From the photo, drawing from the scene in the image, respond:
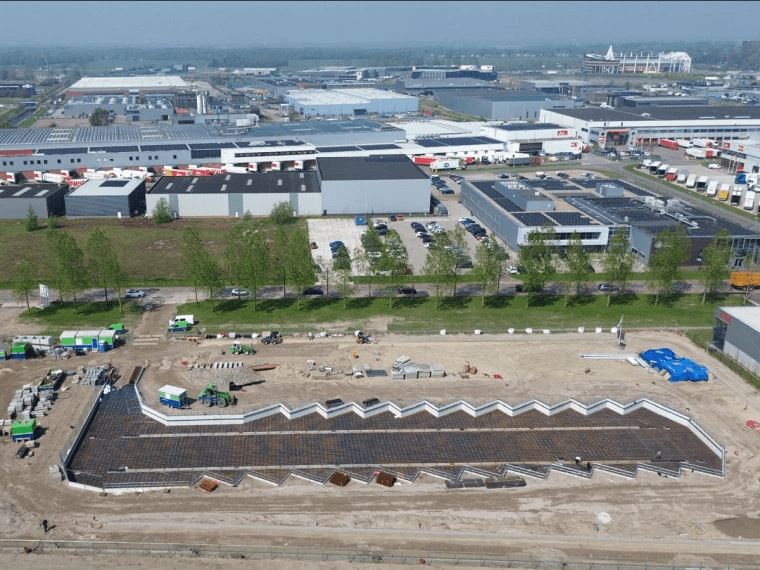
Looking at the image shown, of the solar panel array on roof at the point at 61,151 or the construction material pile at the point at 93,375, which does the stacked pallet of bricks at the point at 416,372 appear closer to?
the construction material pile at the point at 93,375

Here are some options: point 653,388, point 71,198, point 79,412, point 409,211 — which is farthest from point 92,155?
point 653,388

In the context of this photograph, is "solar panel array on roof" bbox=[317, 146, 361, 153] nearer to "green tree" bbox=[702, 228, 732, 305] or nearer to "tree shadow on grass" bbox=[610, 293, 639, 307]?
"tree shadow on grass" bbox=[610, 293, 639, 307]

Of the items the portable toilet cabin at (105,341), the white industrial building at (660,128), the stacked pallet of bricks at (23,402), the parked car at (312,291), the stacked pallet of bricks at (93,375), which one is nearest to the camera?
the stacked pallet of bricks at (23,402)

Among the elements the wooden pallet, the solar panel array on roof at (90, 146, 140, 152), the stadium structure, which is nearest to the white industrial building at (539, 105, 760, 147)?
the solar panel array on roof at (90, 146, 140, 152)

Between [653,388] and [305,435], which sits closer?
[305,435]

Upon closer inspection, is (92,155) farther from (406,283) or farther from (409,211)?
(406,283)

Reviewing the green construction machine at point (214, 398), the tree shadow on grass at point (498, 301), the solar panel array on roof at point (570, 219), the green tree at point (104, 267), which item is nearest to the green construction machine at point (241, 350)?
the green construction machine at point (214, 398)
